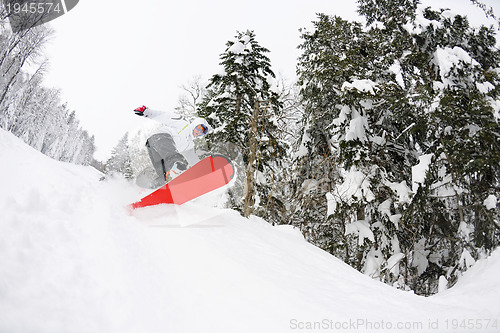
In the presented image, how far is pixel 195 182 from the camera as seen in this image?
4418 millimetres

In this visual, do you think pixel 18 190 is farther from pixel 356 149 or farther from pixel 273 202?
pixel 273 202

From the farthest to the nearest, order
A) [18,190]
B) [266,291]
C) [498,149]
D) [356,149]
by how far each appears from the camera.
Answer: [356,149], [498,149], [18,190], [266,291]

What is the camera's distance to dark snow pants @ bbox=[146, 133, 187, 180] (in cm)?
489

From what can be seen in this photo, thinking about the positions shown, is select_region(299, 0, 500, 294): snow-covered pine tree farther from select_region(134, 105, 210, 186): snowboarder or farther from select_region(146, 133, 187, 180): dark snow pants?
select_region(146, 133, 187, 180): dark snow pants

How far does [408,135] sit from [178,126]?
197 inches

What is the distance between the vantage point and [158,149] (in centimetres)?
497

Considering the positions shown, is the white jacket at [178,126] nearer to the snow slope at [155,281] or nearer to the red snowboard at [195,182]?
the red snowboard at [195,182]

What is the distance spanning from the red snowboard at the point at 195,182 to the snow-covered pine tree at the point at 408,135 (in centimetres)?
290

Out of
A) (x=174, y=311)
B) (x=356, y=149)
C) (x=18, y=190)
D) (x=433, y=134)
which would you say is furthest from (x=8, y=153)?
(x=433, y=134)

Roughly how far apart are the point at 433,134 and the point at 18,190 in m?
6.49

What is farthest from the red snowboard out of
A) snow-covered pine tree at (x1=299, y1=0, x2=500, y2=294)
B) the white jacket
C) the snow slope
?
snow-covered pine tree at (x1=299, y1=0, x2=500, y2=294)

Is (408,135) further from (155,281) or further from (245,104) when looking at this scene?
(155,281)

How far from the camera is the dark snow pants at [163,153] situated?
4887 millimetres

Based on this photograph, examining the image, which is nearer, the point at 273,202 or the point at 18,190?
the point at 18,190
